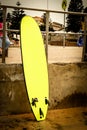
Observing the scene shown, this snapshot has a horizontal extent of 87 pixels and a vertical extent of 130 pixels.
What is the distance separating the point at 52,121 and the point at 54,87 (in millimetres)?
682

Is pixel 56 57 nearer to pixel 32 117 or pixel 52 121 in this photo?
pixel 32 117

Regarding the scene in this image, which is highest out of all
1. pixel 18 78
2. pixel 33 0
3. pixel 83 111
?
pixel 33 0

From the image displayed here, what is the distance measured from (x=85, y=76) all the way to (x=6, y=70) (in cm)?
145

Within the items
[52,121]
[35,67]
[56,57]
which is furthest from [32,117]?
[56,57]

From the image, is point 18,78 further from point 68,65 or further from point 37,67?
point 68,65

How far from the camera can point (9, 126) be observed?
131 inches

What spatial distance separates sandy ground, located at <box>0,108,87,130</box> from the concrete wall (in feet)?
0.51

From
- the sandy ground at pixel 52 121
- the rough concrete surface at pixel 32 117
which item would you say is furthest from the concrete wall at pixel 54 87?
the sandy ground at pixel 52 121

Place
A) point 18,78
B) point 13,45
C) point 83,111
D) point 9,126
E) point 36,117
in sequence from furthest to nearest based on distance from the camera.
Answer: point 13,45
point 83,111
point 18,78
point 36,117
point 9,126

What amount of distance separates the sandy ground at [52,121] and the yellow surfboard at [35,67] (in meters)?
0.15

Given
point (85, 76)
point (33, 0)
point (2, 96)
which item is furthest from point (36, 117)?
point (33, 0)

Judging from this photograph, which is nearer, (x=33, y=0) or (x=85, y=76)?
(x=85, y=76)

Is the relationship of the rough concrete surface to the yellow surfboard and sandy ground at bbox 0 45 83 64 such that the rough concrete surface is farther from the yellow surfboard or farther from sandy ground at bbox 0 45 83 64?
sandy ground at bbox 0 45 83 64

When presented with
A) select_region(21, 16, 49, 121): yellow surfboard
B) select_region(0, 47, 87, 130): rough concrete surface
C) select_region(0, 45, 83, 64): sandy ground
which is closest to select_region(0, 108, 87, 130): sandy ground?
select_region(0, 47, 87, 130): rough concrete surface
